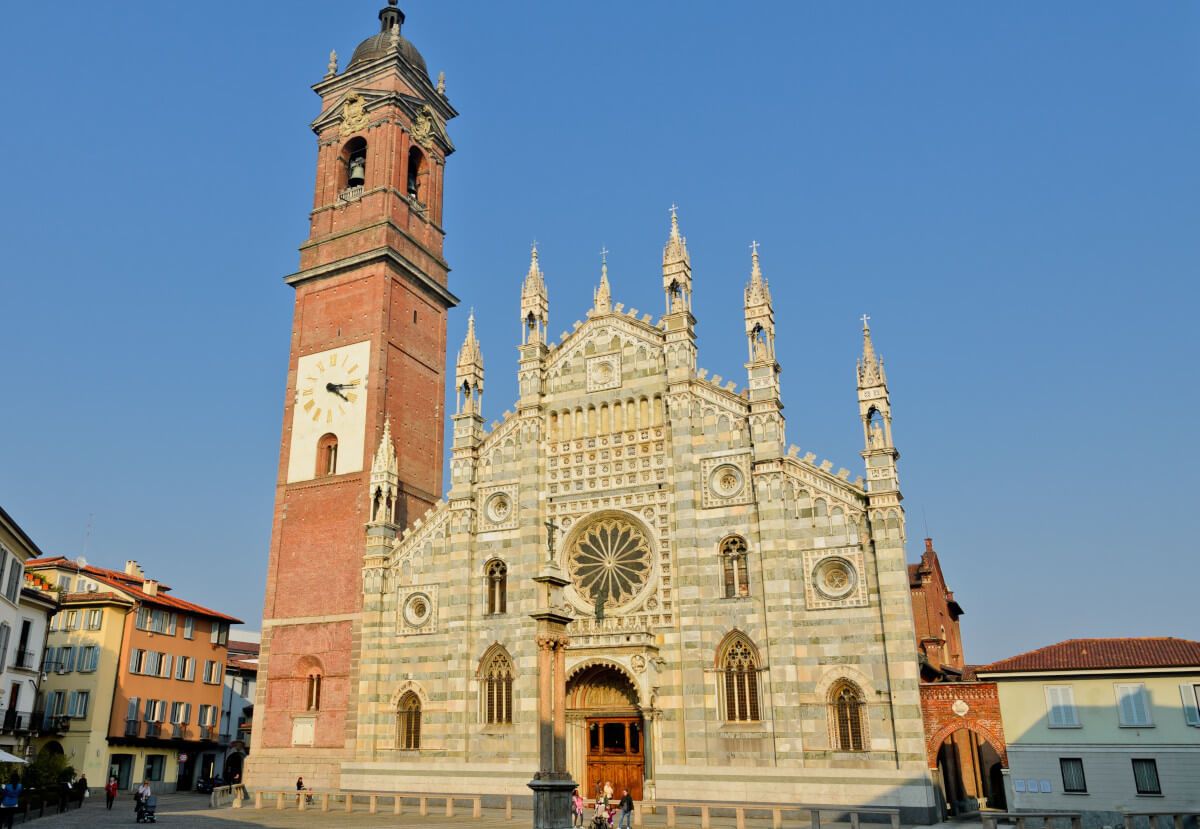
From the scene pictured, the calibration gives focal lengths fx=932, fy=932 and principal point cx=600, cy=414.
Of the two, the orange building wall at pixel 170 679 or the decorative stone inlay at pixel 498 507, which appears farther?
the orange building wall at pixel 170 679

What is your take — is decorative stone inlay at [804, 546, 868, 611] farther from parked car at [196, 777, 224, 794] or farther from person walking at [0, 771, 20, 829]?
parked car at [196, 777, 224, 794]

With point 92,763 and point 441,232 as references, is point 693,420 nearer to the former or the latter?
point 441,232

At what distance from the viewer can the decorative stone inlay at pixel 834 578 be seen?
102 ft

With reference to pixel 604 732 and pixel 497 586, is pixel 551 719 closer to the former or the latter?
pixel 604 732

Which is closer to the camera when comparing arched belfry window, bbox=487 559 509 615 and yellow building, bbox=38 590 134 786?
arched belfry window, bbox=487 559 509 615

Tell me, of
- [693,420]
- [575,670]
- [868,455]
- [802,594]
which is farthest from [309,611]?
[868,455]

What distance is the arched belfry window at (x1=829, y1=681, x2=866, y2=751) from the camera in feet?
99.0

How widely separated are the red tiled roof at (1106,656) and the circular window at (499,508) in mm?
18563

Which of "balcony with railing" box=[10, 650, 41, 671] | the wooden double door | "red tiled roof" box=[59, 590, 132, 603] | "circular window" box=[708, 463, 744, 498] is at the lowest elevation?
the wooden double door

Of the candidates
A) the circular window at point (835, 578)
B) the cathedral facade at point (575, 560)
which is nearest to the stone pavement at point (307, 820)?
the cathedral facade at point (575, 560)

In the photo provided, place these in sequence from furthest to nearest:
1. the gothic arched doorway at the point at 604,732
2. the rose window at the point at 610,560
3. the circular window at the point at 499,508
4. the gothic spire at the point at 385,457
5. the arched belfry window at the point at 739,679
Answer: the gothic spire at the point at 385,457 < the circular window at the point at 499,508 < the rose window at the point at 610,560 < the gothic arched doorway at the point at 604,732 < the arched belfry window at the point at 739,679

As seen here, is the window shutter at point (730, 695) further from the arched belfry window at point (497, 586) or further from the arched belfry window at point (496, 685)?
the arched belfry window at point (497, 586)

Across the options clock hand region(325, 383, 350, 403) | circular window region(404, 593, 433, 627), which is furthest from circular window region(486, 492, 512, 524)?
clock hand region(325, 383, 350, 403)

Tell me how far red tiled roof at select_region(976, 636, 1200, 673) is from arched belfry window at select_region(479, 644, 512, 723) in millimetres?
17056
